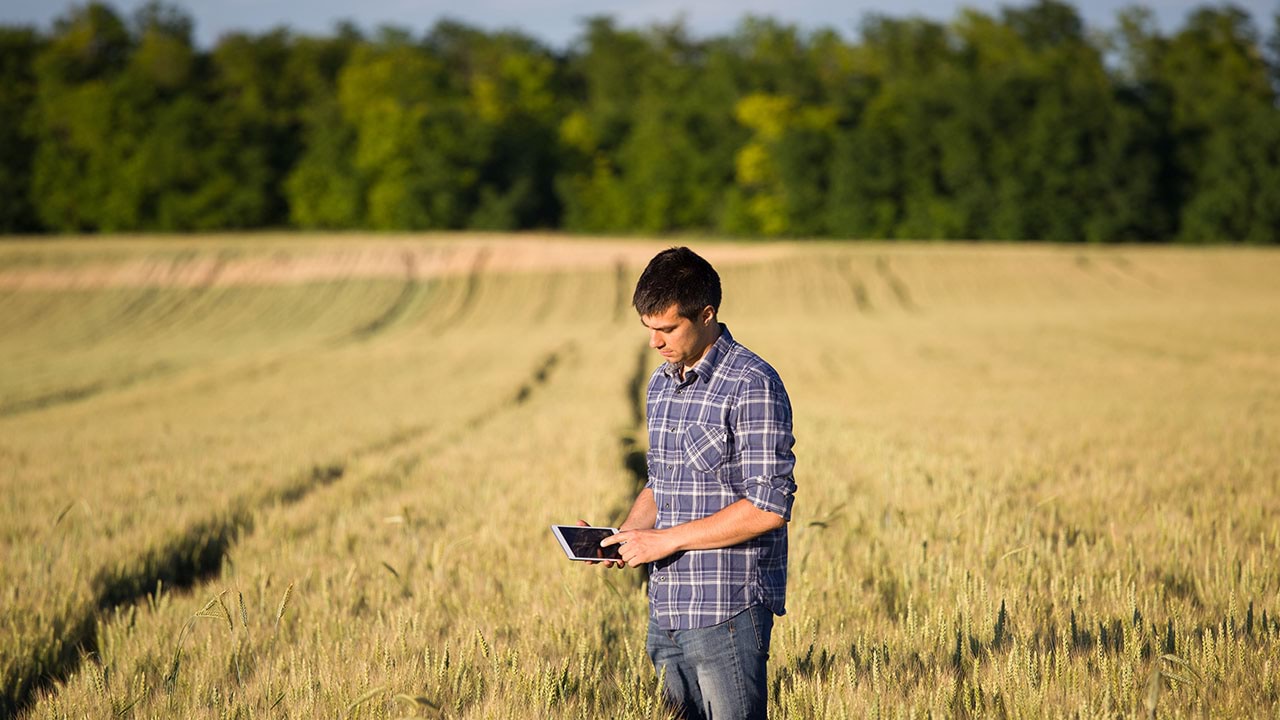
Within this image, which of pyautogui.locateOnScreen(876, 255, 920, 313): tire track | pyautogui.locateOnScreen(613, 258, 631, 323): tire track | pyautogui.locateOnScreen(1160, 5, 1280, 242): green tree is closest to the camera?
pyautogui.locateOnScreen(876, 255, 920, 313): tire track

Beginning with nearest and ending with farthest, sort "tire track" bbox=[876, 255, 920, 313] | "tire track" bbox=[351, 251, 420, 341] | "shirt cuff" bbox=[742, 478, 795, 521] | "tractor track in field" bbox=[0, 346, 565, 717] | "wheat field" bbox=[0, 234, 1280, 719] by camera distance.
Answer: "shirt cuff" bbox=[742, 478, 795, 521], "wheat field" bbox=[0, 234, 1280, 719], "tractor track in field" bbox=[0, 346, 565, 717], "tire track" bbox=[351, 251, 420, 341], "tire track" bbox=[876, 255, 920, 313]

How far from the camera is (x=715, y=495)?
11.1ft

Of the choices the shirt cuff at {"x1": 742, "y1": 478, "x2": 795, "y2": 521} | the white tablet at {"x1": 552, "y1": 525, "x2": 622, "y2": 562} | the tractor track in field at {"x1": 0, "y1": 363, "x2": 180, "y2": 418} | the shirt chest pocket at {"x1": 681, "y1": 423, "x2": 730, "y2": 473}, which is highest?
the shirt chest pocket at {"x1": 681, "y1": 423, "x2": 730, "y2": 473}

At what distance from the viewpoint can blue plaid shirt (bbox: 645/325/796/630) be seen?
3.21 meters

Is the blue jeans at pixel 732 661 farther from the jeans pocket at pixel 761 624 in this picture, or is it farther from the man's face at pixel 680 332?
the man's face at pixel 680 332

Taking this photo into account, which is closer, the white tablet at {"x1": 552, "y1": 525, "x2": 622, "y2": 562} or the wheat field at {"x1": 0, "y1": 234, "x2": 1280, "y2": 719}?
the white tablet at {"x1": 552, "y1": 525, "x2": 622, "y2": 562}

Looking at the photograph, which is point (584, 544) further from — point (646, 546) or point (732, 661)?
point (732, 661)

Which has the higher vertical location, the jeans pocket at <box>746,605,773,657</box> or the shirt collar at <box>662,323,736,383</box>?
the shirt collar at <box>662,323,736,383</box>

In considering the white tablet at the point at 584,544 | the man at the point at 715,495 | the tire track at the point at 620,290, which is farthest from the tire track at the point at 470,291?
the man at the point at 715,495

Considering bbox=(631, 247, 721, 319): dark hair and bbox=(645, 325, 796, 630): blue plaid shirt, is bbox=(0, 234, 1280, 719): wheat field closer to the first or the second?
bbox=(645, 325, 796, 630): blue plaid shirt

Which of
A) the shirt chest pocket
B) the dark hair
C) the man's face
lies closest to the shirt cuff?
the shirt chest pocket

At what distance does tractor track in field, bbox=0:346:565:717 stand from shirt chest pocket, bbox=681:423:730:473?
317 cm

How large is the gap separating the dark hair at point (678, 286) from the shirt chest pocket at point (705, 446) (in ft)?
1.20

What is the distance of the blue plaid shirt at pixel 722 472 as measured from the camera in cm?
321
